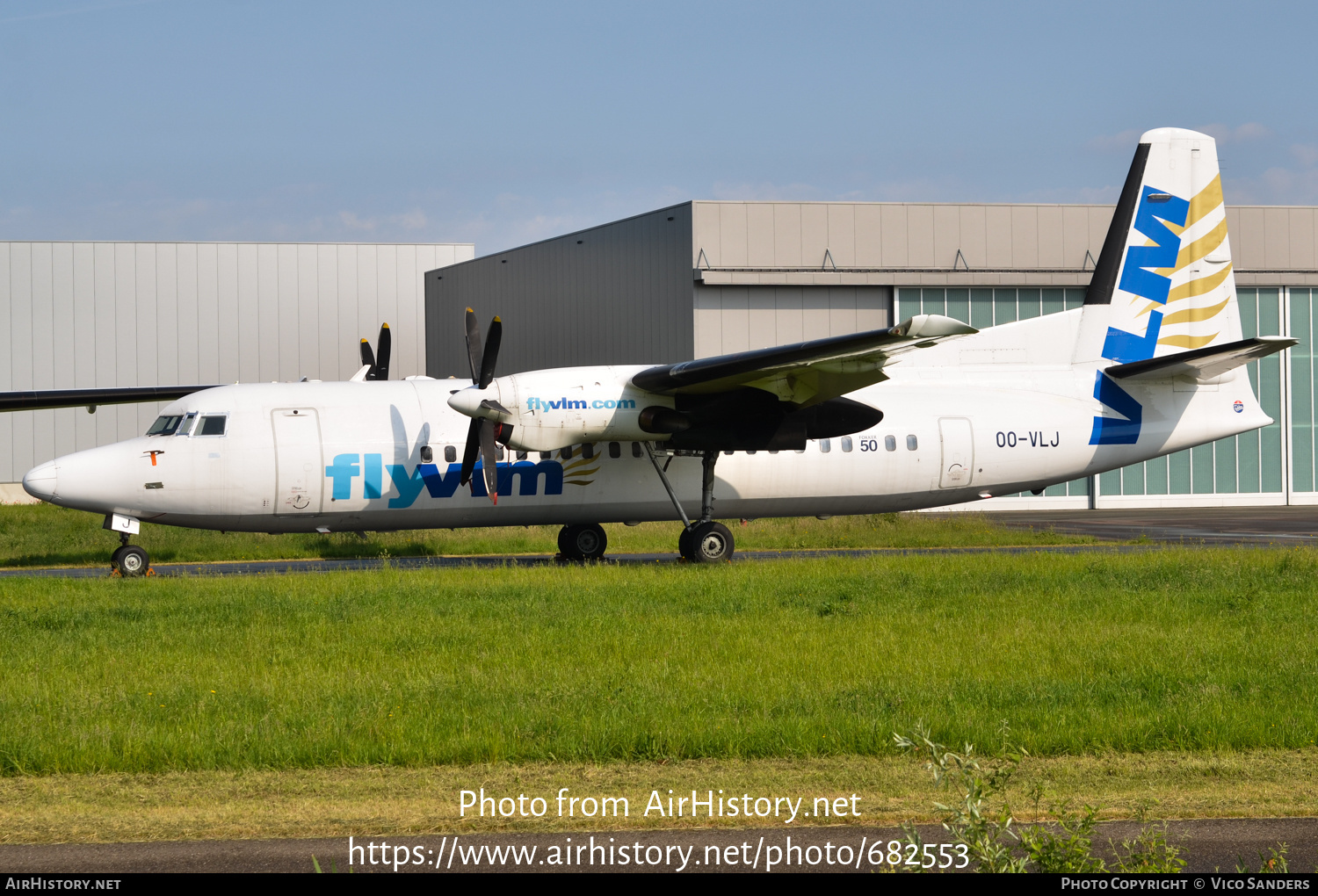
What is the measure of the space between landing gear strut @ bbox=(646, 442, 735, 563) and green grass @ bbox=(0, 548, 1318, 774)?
1572 mm

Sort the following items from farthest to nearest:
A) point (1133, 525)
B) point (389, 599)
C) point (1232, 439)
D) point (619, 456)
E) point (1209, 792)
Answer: point (1232, 439) → point (1133, 525) → point (619, 456) → point (389, 599) → point (1209, 792)

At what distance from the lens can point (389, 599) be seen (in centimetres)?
1598

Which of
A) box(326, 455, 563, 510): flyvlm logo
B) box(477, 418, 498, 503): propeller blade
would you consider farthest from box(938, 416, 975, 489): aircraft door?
box(477, 418, 498, 503): propeller blade

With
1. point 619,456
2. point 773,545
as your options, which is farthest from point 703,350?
point 619,456

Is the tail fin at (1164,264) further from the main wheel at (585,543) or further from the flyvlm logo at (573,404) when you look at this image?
the main wheel at (585,543)

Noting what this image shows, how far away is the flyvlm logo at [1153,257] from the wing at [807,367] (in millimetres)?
6814

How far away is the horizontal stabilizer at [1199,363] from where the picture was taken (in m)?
20.5

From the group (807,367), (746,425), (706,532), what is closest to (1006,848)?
(807,367)

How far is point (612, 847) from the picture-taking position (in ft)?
21.1

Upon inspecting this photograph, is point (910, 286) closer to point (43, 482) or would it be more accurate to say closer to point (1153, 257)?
point (1153, 257)

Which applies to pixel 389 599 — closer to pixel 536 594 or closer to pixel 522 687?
Answer: pixel 536 594

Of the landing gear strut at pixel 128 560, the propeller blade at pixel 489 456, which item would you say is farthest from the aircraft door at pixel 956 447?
the landing gear strut at pixel 128 560

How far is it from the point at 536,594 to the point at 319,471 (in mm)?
5080

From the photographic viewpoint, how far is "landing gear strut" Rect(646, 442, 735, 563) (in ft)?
67.7
